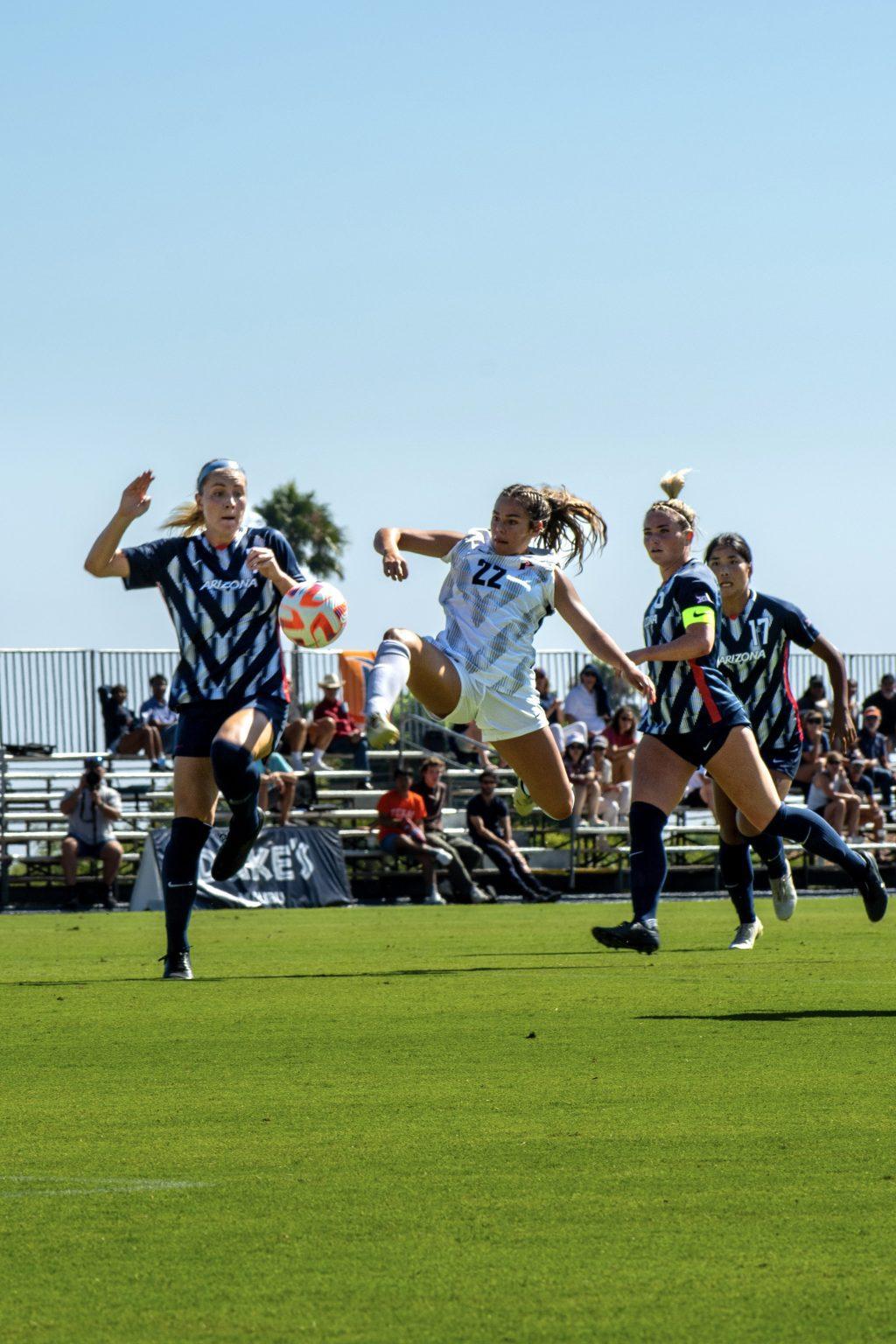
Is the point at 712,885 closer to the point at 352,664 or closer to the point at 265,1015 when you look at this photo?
the point at 352,664

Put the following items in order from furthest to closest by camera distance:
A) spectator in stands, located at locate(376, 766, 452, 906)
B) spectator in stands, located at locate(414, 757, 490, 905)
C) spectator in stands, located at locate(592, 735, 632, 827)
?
spectator in stands, located at locate(592, 735, 632, 827) < spectator in stands, located at locate(414, 757, 490, 905) < spectator in stands, located at locate(376, 766, 452, 906)

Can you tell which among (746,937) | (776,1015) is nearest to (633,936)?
(746,937)

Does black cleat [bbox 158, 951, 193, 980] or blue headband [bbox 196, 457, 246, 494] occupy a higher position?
blue headband [bbox 196, 457, 246, 494]

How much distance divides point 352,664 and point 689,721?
15.6 metres

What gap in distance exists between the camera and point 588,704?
83.4 ft

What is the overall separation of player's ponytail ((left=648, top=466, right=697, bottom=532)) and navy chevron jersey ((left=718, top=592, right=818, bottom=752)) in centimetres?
110

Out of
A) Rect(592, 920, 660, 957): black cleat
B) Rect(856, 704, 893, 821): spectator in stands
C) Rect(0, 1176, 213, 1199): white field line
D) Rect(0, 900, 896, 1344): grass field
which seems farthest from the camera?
Rect(856, 704, 893, 821): spectator in stands

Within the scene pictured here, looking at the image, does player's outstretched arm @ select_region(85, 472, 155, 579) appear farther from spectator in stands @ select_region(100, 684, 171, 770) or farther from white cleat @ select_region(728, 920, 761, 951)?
spectator in stands @ select_region(100, 684, 171, 770)

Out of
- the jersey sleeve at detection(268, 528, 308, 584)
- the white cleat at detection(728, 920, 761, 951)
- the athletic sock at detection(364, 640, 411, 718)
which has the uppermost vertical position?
the jersey sleeve at detection(268, 528, 308, 584)

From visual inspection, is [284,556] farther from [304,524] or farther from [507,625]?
[304,524]

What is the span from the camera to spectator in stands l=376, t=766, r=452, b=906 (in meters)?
20.8

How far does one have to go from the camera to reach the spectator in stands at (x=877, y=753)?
85.9 ft

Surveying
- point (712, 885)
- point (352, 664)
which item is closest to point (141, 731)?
point (352, 664)

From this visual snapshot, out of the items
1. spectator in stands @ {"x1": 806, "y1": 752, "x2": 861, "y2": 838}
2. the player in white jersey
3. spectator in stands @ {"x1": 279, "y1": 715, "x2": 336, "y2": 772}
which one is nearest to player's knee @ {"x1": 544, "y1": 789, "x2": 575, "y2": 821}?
the player in white jersey
